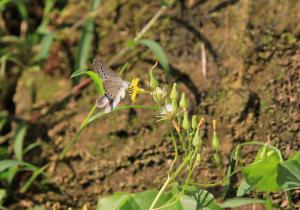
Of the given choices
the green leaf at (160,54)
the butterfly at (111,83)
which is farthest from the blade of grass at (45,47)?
the butterfly at (111,83)

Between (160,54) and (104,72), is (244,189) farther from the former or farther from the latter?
(160,54)

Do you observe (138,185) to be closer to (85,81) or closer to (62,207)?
(62,207)

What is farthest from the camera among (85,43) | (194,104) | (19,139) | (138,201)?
(85,43)

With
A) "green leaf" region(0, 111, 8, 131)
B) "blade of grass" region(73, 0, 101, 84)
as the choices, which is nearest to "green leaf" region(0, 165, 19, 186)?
"green leaf" region(0, 111, 8, 131)

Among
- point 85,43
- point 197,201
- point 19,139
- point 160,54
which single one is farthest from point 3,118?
point 197,201

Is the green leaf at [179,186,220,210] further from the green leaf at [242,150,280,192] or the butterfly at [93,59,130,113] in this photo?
the butterfly at [93,59,130,113]
